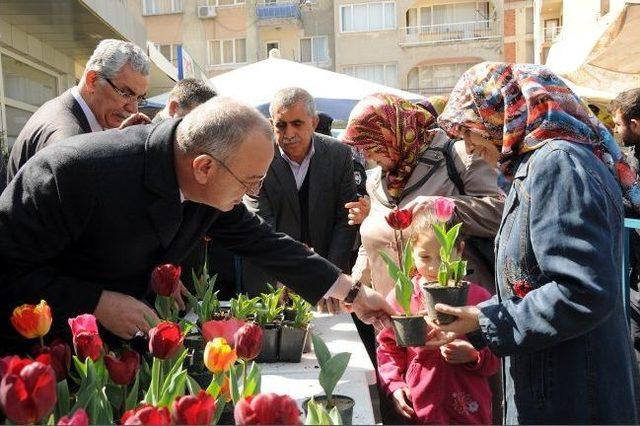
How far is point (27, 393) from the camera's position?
36.7 inches

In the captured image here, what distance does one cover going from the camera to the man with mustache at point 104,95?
285 cm

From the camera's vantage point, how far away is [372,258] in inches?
112

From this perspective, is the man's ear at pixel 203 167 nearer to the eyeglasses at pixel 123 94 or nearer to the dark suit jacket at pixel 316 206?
the eyeglasses at pixel 123 94

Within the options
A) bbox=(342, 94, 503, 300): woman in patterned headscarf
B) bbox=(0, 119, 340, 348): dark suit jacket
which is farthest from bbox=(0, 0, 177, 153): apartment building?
bbox=(0, 119, 340, 348): dark suit jacket

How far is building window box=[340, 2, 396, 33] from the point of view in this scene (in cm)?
3020

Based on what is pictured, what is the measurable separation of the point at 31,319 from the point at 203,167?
2.19 ft

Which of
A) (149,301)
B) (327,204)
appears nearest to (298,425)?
(149,301)

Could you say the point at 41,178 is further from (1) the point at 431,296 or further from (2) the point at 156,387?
(1) the point at 431,296

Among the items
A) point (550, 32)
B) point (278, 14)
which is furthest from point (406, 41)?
point (550, 32)

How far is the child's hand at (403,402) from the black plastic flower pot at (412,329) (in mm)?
455

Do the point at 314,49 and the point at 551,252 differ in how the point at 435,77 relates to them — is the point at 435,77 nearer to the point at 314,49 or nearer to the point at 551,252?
the point at 314,49

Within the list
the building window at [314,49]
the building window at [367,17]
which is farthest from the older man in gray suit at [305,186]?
the building window at [314,49]

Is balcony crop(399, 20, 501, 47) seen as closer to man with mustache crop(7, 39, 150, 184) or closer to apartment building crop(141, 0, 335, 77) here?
apartment building crop(141, 0, 335, 77)

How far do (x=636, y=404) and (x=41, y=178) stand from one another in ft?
5.61
